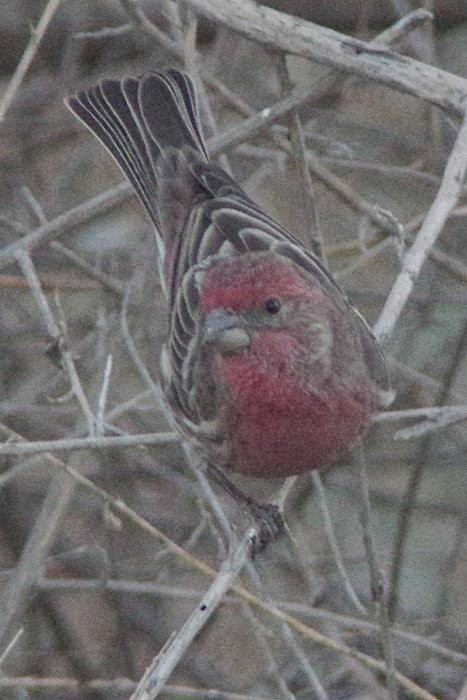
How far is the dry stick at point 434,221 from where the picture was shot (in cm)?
478

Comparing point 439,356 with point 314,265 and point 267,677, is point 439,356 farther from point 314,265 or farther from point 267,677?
point 314,265

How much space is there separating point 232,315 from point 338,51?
3.27 ft

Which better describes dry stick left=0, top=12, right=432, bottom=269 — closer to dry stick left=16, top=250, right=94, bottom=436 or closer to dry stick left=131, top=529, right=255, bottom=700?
dry stick left=16, top=250, right=94, bottom=436

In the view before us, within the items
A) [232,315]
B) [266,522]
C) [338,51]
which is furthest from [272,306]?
[266,522]

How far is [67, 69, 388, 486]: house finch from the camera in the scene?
4699mm

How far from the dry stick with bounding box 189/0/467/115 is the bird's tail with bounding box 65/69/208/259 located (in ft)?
3.92

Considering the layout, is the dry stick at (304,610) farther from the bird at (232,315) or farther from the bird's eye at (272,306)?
the bird's eye at (272,306)

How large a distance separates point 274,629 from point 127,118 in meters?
2.48

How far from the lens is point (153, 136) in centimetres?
646

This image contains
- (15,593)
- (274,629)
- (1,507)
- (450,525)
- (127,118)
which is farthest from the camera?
(450,525)

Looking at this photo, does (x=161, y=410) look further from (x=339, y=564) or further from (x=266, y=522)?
(x=339, y=564)

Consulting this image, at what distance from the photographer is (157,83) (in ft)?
20.5

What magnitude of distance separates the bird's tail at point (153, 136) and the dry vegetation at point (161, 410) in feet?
0.78

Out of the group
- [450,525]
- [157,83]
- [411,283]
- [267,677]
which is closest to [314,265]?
[411,283]
